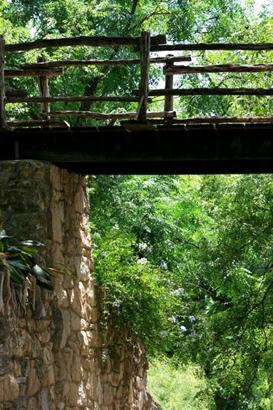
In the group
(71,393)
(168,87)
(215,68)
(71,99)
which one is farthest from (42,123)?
(71,393)

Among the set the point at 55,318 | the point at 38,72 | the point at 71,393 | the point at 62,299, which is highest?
the point at 38,72

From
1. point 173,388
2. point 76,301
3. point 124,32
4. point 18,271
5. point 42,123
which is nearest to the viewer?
point 18,271

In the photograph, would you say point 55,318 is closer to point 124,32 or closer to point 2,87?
point 2,87

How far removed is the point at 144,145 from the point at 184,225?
9801mm

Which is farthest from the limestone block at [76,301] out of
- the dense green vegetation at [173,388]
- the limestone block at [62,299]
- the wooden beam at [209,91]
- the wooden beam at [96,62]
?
the dense green vegetation at [173,388]

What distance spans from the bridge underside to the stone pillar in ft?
0.96

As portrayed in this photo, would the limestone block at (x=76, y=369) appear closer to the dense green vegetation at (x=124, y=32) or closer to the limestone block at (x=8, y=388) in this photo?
the limestone block at (x=8, y=388)

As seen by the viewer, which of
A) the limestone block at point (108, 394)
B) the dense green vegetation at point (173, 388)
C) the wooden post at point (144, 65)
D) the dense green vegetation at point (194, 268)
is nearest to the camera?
the wooden post at point (144, 65)

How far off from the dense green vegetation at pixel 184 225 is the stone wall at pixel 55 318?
73 centimetres

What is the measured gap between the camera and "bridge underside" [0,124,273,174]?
9602 mm

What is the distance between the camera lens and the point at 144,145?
9.76 meters

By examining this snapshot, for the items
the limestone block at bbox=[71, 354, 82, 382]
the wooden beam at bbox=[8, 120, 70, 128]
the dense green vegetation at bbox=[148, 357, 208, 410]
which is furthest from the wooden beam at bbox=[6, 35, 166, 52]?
the dense green vegetation at bbox=[148, 357, 208, 410]

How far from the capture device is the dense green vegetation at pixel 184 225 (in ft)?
40.4

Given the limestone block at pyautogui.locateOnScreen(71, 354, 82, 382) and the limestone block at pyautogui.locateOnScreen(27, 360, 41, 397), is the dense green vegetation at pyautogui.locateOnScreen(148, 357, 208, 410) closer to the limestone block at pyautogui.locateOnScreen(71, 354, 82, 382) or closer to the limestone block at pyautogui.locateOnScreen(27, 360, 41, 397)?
the limestone block at pyautogui.locateOnScreen(71, 354, 82, 382)
